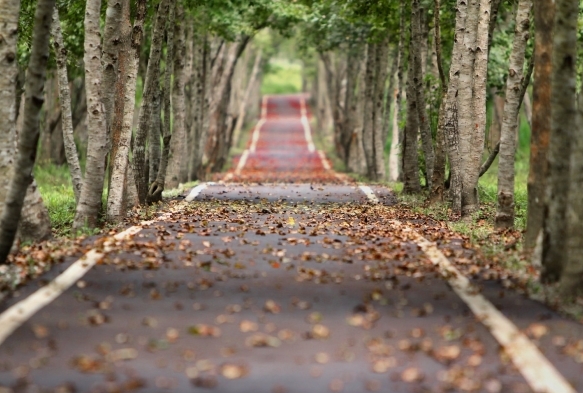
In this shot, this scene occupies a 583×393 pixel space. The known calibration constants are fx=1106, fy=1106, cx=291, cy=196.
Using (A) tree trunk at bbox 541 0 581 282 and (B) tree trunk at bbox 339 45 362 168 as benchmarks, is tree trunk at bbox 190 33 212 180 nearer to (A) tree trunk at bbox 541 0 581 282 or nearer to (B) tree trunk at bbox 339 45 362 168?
(B) tree trunk at bbox 339 45 362 168

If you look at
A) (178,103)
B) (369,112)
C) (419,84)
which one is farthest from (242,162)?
(419,84)

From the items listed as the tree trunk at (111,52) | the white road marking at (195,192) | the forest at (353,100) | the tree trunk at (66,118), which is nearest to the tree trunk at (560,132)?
the forest at (353,100)

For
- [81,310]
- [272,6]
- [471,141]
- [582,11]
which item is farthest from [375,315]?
[272,6]

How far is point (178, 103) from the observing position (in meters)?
27.9

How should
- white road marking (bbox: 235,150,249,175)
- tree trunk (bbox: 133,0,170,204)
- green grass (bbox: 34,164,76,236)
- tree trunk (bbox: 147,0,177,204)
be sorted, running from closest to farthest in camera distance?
green grass (bbox: 34,164,76,236) → tree trunk (bbox: 133,0,170,204) → tree trunk (bbox: 147,0,177,204) → white road marking (bbox: 235,150,249,175)

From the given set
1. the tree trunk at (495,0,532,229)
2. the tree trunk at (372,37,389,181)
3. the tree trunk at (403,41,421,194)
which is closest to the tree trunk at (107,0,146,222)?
the tree trunk at (495,0,532,229)

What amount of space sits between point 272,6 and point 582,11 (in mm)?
10802

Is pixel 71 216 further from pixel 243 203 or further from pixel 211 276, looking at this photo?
pixel 211 276

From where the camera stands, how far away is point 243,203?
75.0ft

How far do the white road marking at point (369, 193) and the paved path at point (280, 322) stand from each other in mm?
8006

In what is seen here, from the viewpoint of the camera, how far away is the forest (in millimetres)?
11680

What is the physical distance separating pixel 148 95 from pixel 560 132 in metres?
11.5

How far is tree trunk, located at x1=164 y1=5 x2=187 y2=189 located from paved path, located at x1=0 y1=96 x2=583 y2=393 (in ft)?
39.1

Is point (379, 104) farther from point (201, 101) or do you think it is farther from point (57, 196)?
point (57, 196)
